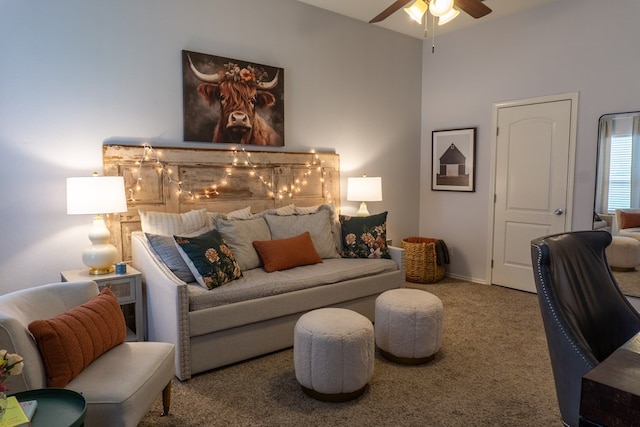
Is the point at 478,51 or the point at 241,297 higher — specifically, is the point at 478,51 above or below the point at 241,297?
above

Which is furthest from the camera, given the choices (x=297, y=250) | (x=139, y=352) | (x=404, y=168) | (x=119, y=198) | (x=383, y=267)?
(x=404, y=168)

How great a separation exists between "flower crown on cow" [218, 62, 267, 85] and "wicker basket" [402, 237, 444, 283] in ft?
8.14

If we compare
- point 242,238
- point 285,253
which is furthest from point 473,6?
point 242,238

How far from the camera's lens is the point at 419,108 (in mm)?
5422

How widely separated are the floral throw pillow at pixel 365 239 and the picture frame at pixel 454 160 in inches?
62.5

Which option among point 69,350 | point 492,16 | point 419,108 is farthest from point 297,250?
point 492,16

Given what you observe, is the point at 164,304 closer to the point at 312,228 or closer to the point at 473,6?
the point at 312,228

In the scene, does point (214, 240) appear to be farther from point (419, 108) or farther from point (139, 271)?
point (419, 108)

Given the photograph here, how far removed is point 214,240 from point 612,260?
11.6 feet

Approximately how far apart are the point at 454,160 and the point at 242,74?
270 centimetres

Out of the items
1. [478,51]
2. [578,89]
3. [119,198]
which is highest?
[478,51]

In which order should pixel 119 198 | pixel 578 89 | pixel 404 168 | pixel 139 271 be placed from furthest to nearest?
1. pixel 404 168
2. pixel 578 89
3. pixel 139 271
4. pixel 119 198

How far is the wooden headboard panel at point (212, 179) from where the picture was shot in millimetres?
3297

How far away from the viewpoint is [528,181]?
179 inches
